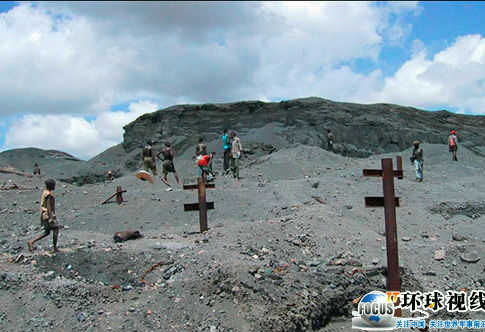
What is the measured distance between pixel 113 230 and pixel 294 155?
461 inches

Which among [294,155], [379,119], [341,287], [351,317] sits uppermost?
[379,119]

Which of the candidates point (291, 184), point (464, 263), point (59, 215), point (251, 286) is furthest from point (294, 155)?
point (251, 286)

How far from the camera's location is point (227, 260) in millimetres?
6059

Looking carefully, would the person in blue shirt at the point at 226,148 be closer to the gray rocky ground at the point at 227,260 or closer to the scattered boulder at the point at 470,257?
the gray rocky ground at the point at 227,260

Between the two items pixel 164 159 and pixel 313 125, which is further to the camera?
pixel 313 125

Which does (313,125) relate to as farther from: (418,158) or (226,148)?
(418,158)

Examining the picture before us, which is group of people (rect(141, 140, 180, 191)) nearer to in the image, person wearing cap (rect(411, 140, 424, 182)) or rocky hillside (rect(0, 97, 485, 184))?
person wearing cap (rect(411, 140, 424, 182))

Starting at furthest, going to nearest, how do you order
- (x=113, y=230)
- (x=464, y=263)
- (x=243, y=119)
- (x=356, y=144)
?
(x=243, y=119), (x=356, y=144), (x=113, y=230), (x=464, y=263)

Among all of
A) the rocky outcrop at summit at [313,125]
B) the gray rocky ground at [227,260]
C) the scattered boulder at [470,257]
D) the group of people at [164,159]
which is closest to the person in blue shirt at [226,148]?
the group of people at [164,159]

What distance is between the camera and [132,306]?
522 cm

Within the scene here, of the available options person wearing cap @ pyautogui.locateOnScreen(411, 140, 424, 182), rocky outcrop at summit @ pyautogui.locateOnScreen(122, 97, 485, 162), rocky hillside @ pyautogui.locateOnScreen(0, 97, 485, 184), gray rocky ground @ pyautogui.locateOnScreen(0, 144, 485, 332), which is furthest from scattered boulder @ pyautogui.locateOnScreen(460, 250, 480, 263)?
rocky outcrop at summit @ pyautogui.locateOnScreen(122, 97, 485, 162)

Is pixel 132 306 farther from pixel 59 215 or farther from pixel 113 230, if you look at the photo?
pixel 59 215

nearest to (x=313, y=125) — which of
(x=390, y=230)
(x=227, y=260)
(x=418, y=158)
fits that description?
(x=418, y=158)

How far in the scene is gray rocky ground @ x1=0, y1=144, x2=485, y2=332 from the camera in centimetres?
508
